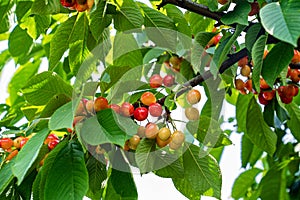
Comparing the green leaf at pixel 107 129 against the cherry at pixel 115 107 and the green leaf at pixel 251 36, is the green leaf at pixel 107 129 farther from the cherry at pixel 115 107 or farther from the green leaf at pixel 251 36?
the green leaf at pixel 251 36

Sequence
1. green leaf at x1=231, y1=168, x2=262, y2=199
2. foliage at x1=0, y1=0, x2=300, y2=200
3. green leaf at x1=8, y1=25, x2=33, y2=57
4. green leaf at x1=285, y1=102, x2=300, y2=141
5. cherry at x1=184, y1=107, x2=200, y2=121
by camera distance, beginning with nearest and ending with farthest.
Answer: foliage at x1=0, y1=0, x2=300, y2=200
cherry at x1=184, y1=107, x2=200, y2=121
green leaf at x1=285, y1=102, x2=300, y2=141
green leaf at x1=8, y1=25, x2=33, y2=57
green leaf at x1=231, y1=168, x2=262, y2=199

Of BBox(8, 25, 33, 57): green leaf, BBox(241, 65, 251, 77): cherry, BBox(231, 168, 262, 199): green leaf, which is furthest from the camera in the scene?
BBox(231, 168, 262, 199): green leaf

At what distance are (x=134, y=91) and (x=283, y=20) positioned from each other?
0.41m

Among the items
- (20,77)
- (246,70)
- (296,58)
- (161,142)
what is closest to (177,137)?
(161,142)

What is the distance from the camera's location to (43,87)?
1122mm

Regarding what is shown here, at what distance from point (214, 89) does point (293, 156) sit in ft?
2.90

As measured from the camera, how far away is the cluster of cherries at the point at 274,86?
1367mm

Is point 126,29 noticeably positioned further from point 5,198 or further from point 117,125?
point 5,198

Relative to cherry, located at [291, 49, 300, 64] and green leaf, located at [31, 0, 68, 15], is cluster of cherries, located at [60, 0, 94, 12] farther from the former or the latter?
cherry, located at [291, 49, 300, 64]

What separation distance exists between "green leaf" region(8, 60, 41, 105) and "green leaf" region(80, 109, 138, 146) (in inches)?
47.1

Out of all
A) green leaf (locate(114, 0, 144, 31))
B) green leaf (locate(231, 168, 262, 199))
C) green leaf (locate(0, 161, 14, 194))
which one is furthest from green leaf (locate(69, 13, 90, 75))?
green leaf (locate(231, 168, 262, 199))

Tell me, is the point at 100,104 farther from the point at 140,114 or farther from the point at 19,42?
the point at 19,42

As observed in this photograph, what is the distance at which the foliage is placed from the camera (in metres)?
0.95

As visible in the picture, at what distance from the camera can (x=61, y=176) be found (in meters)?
0.99
